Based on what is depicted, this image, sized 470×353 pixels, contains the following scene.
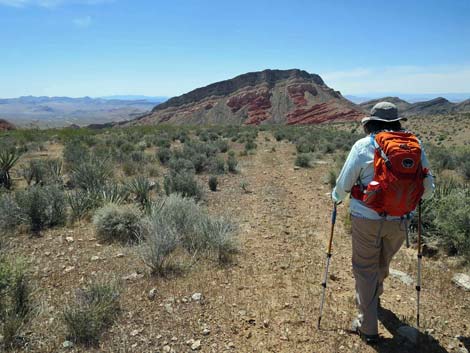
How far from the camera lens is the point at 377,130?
10.5ft

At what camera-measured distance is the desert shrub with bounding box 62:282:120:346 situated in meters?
3.25

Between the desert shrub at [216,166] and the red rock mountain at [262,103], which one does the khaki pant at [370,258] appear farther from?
the red rock mountain at [262,103]

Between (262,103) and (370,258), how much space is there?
81057 millimetres

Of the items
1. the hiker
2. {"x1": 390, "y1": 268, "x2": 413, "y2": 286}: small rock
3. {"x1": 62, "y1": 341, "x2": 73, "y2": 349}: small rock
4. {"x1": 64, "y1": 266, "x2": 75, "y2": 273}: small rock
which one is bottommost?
{"x1": 390, "y1": 268, "x2": 413, "y2": 286}: small rock

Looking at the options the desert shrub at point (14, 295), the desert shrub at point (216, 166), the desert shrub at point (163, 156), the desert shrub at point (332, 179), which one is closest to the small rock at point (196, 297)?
the desert shrub at point (14, 295)

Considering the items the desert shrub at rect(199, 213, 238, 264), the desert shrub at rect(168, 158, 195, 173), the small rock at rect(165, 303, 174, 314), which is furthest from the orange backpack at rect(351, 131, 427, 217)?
the desert shrub at rect(168, 158, 195, 173)

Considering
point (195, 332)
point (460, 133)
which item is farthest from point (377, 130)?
point (460, 133)

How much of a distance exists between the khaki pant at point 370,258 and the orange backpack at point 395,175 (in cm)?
24

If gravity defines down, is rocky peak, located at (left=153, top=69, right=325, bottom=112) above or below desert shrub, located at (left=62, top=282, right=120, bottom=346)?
above

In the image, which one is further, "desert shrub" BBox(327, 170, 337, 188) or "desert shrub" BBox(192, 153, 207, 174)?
"desert shrub" BBox(192, 153, 207, 174)

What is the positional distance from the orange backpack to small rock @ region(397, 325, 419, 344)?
1378mm

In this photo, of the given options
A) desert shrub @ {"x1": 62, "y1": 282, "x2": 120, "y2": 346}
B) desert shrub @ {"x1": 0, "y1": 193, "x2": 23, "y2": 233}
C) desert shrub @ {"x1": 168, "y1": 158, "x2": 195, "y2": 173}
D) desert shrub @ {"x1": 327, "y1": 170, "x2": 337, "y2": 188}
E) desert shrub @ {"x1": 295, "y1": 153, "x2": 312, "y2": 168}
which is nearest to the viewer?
desert shrub @ {"x1": 62, "y1": 282, "x2": 120, "y2": 346}

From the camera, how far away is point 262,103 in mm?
82062

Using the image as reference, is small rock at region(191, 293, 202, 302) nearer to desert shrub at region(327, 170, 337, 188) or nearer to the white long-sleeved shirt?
the white long-sleeved shirt
